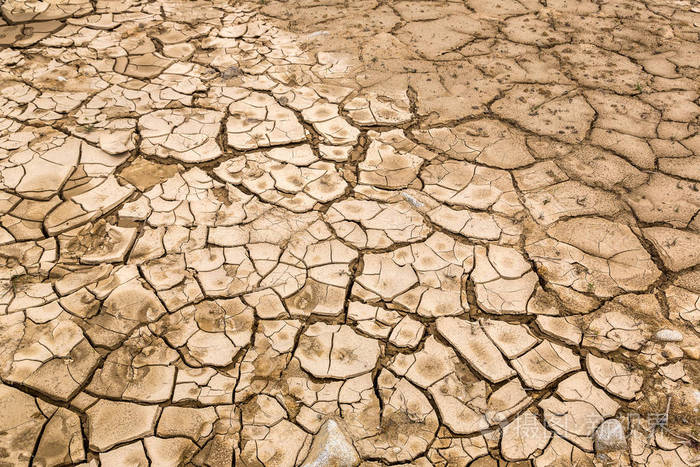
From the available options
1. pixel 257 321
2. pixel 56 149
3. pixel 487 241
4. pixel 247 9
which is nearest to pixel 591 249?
pixel 487 241

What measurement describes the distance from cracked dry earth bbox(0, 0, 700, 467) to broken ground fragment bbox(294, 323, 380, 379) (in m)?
0.01

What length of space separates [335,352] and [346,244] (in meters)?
0.64

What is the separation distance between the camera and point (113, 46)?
4.04 m

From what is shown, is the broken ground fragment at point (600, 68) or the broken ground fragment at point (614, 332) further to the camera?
the broken ground fragment at point (600, 68)

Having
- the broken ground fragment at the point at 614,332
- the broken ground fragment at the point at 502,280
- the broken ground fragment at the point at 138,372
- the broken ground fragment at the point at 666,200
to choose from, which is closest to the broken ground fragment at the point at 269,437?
the broken ground fragment at the point at 138,372

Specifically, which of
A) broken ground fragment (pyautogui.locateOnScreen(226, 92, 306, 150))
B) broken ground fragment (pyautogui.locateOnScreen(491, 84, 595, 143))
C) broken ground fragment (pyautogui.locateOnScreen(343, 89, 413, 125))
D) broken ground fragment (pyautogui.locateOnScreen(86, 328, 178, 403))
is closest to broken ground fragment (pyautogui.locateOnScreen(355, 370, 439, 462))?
broken ground fragment (pyautogui.locateOnScreen(86, 328, 178, 403))

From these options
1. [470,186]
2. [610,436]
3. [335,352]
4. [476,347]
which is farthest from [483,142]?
[610,436]

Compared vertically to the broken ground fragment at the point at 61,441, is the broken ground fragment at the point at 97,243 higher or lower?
higher

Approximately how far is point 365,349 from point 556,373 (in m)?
0.79

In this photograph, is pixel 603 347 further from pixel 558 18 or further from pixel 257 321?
pixel 558 18

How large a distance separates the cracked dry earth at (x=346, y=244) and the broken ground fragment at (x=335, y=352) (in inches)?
0.4

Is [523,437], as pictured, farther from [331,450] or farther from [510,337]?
[331,450]

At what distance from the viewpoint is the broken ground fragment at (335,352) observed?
84.0 inches

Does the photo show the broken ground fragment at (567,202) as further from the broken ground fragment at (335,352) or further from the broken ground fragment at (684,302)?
the broken ground fragment at (335,352)
